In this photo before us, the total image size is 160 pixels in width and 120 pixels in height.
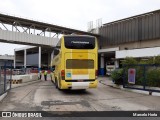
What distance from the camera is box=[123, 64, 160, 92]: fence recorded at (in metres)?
19.7

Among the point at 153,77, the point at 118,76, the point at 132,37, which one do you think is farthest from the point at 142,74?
the point at 132,37

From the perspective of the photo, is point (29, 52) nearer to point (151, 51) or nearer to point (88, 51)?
point (151, 51)

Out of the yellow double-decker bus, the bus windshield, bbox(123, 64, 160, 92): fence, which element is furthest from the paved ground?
the bus windshield

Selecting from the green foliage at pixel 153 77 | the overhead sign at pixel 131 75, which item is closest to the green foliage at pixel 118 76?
the overhead sign at pixel 131 75

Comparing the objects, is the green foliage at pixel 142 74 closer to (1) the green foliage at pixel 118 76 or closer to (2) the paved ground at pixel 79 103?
(1) the green foliage at pixel 118 76

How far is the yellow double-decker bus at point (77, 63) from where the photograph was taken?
1870 centimetres

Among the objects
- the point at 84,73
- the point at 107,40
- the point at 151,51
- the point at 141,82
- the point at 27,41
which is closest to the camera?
the point at 84,73

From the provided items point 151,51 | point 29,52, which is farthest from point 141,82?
point 29,52

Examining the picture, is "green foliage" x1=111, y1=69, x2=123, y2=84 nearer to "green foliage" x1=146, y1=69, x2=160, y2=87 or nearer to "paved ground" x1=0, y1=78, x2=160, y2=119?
"green foliage" x1=146, y1=69, x2=160, y2=87

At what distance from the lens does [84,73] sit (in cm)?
1884

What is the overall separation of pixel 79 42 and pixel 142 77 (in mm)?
5753

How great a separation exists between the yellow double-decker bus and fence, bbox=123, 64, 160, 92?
3875mm

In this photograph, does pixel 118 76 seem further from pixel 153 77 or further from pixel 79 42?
pixel 79 42

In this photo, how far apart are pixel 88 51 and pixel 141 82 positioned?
5144 mm
